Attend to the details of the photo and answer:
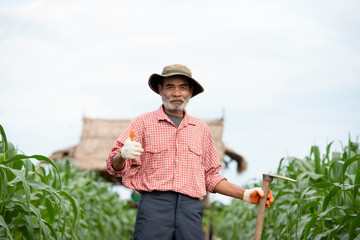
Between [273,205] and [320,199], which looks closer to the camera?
[320,199]

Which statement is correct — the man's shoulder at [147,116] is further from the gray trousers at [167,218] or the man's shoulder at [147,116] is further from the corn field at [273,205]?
the corn field at [273,205]

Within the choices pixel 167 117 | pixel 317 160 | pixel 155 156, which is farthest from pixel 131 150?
pixel 317 160

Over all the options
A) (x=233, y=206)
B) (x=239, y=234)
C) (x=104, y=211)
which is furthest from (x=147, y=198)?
(x=233, y=206)

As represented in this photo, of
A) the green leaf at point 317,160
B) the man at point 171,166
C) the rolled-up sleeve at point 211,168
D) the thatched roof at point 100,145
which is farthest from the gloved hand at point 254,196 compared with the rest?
the thatched roof at point 100,145

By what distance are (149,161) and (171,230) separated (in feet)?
1.22

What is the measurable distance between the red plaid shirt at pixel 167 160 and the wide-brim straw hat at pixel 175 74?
0.18m

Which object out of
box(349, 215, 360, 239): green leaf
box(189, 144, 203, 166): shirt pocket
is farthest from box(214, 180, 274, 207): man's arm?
box(349, 215, 360, 239): green leaf

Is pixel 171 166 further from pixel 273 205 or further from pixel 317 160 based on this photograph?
pixel 273 205

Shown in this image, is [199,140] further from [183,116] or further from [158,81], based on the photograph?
[158,81]

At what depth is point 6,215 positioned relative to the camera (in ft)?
8.45

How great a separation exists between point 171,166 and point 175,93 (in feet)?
1.27

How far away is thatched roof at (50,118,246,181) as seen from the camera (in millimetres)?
9258

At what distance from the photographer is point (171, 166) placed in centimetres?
266

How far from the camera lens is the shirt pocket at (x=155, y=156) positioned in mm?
2672
